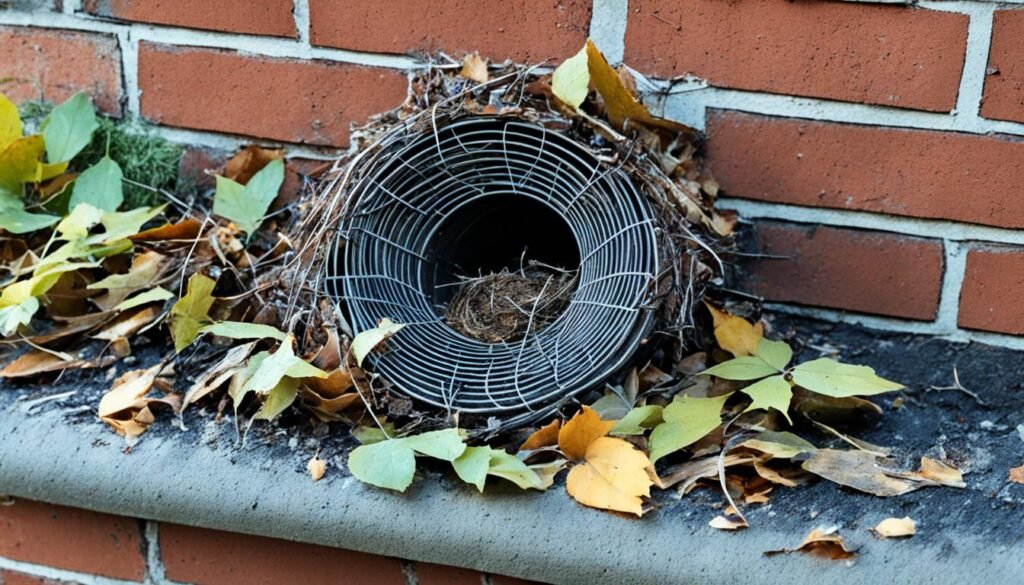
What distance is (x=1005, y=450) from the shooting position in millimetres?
946

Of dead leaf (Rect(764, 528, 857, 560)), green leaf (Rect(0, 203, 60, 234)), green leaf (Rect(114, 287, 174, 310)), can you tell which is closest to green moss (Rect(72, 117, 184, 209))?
green leaf (Rect(0, 203, 60, 234))

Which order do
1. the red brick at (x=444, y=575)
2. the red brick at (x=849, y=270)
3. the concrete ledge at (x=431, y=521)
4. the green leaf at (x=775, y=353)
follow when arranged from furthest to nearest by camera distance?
the red brick at (x=849, y=270) → the green leaf at (x=775, y=353) → the red brick at (x=444, y=575) → the concrete ledge at (x=431, y=521)

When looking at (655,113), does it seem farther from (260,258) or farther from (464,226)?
(260,258)

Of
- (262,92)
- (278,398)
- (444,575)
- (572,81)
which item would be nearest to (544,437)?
(444,575)

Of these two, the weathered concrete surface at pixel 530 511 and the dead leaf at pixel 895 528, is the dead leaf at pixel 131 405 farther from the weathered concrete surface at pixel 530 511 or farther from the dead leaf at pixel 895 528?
the dead leaf at pixel 895 528

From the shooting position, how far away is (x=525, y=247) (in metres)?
1.17

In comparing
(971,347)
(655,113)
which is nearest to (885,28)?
(655,113)

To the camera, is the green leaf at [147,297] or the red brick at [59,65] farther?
the red brick at [59,65]

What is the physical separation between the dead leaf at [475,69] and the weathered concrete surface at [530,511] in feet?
1.42

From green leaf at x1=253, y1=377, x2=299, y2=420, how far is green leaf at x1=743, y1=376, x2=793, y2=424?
0.41m

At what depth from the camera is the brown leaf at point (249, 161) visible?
125 centimetres

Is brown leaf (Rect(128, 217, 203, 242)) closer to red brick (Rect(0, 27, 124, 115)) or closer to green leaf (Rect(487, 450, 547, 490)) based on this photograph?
red brick (Rect(0, 27, 124, 115))

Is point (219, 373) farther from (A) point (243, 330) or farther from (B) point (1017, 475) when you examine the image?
(B) point (1017, 475)

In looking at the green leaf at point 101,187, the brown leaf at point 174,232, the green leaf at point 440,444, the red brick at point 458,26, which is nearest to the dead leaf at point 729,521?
the green leaf at point 440,444
